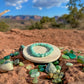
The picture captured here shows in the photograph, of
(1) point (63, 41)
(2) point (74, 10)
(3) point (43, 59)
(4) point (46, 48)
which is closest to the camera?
(3) point (43, 59)

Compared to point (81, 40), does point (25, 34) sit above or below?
above

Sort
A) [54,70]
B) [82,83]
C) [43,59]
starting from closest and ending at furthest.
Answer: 1. [82,83]
2. [54,70]
3. [43,59]

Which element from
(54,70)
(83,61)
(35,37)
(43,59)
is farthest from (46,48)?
(35,37)

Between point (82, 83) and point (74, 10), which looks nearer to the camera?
point (82, 83)

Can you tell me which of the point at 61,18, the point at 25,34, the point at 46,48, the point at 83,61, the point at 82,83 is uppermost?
the point at 61,18

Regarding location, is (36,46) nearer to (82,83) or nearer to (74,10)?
(82,83)

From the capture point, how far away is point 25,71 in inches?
94.0

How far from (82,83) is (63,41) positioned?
4308 millimetres

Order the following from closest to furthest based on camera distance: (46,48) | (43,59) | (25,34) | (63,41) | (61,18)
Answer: (43,59) < (46,48) < (63,41) < (25,34) < (61,18)

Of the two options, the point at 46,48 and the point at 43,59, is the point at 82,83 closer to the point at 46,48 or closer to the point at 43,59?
the point at 43,59

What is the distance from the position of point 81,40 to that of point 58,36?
164cm

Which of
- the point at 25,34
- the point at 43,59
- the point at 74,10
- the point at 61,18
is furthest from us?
the point at 61,18

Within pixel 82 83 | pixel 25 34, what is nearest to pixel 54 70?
pixel 82 83

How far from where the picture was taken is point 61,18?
15.2m
